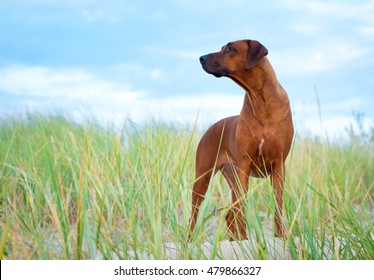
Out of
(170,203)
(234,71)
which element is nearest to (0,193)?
(170,203)

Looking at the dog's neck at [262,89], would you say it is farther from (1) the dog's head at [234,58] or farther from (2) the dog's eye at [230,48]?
(2) the dog's eye at [230,48]

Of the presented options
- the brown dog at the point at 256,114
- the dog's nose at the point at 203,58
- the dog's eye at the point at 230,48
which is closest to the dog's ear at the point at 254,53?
the brown dog at the point at 256,114

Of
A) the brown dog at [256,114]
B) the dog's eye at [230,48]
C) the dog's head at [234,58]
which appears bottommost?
the brown dog at [256,114]

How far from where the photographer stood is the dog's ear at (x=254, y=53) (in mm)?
3832

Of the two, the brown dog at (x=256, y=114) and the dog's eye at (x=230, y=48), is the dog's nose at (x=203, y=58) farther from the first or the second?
the dog's eye at (x=230, y=48)

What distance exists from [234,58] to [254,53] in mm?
165

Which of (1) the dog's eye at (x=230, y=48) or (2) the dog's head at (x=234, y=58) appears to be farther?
(1) the dog's eye at (x=230, y=48)

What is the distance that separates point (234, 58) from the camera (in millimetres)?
3945

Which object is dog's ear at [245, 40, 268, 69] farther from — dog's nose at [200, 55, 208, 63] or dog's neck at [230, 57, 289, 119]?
dog's nose at [200, 55, 208, 63]

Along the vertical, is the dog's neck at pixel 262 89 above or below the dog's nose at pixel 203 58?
below

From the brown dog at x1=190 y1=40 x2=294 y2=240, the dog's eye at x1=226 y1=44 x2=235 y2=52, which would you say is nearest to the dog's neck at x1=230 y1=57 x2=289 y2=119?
the brown dog at x1=190 y1=40 x2=294 y2=240
